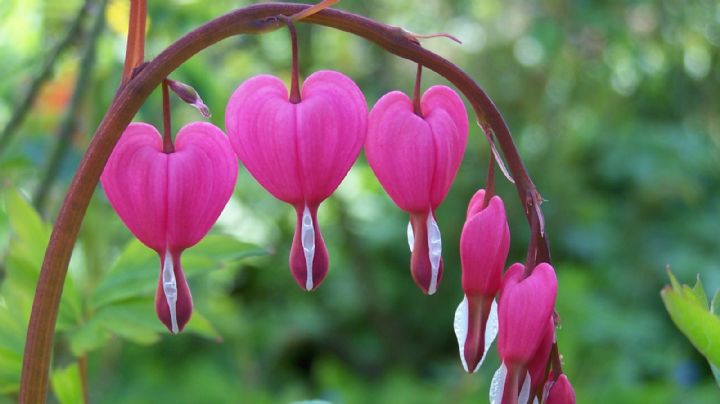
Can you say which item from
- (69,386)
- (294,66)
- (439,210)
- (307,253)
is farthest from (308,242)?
(439,210)

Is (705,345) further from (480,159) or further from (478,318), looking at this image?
(480,159)

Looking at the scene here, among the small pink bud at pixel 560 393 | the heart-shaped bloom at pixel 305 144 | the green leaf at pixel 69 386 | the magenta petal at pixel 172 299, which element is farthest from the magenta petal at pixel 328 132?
the green leaf at pixel 69 386

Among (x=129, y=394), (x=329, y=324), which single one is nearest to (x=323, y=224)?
(x=329, y=324)

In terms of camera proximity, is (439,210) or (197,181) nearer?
(197,181)

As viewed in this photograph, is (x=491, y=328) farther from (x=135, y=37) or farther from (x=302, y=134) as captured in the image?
(x=135, y=37)

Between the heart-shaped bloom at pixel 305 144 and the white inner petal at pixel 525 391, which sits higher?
the heart-shaped bloom at pixel 305 144

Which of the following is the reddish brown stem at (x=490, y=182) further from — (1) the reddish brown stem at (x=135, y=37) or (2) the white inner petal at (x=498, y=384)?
(1) the reddish brown stem at (x=135, y=37)

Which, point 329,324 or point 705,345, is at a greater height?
point 705,345
